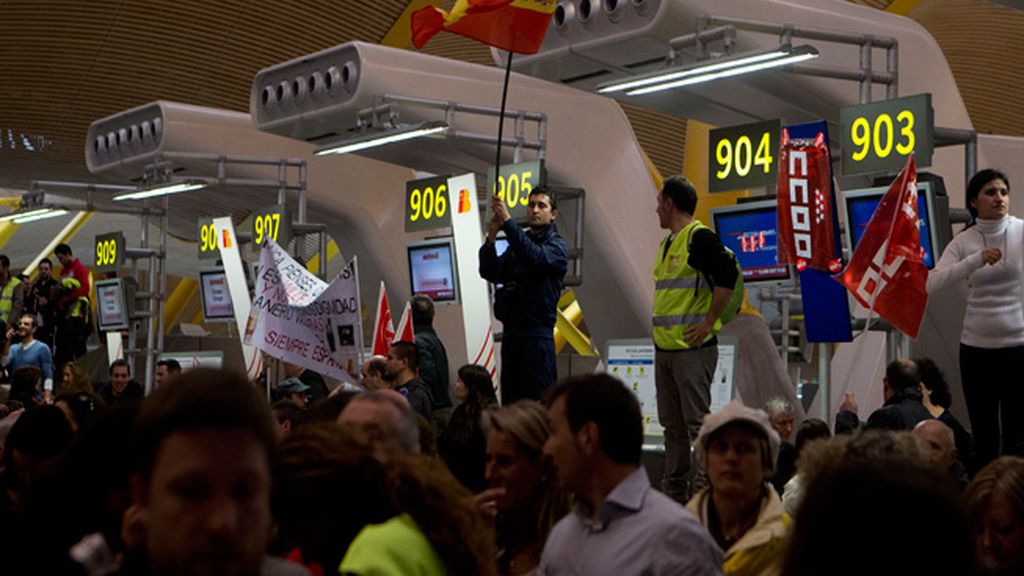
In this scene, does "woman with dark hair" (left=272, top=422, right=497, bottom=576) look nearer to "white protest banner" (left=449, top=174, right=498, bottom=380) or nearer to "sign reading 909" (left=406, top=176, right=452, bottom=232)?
"white protest banner" (left=449, top=174, right=498, bottom=380)

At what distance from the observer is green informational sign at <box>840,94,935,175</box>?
10.4 metres

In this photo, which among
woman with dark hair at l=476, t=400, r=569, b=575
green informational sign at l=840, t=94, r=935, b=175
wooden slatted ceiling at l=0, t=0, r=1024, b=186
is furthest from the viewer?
wooden slatted ceiling at l=0, t=0, r=1024, b=186

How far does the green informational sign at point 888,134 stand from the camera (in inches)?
408

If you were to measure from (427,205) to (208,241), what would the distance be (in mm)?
5240

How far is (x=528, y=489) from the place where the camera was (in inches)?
190

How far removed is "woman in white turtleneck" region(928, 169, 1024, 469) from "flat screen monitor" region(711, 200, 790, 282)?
13.9 ft

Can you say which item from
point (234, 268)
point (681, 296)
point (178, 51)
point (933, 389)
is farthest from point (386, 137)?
point (178, 51)

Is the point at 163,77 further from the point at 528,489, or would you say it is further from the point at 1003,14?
the point at 528,489

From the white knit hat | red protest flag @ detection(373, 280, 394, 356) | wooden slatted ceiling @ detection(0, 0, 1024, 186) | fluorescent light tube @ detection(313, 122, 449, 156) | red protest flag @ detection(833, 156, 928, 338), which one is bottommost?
the white knit hat

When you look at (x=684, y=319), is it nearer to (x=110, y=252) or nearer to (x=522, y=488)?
(x=522, y=488)

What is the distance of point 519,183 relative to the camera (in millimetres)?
14703

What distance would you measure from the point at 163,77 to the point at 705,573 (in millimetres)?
22833

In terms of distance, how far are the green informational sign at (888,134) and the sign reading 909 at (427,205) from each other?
658 centimetres

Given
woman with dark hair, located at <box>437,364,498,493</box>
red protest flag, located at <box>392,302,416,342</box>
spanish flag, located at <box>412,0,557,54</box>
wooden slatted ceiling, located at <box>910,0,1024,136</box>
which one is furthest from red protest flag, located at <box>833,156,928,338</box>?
wooden slatted ceiling, located at <box>910,0,1024,136</box>
